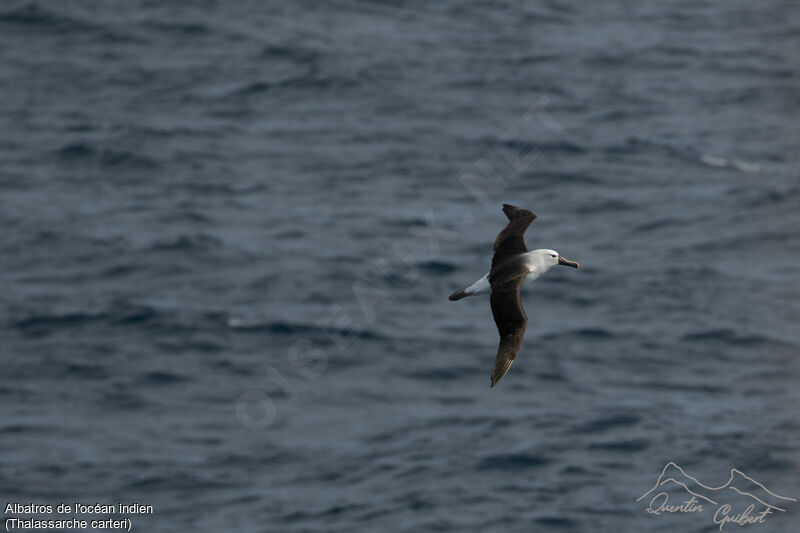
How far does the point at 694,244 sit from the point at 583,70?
Result: 2249cm

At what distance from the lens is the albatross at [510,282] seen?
16078 millimetres

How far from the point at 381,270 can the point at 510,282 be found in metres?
35.4

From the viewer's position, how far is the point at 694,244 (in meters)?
52.4

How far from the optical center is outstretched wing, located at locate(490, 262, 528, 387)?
625 inches

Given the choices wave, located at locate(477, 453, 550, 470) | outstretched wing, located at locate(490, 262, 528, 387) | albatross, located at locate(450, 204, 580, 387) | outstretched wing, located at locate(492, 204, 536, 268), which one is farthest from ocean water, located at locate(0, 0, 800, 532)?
outstretched wing, located at locate(490, 262, 528, 387)

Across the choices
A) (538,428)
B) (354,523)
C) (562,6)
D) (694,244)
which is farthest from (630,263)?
(562,6)

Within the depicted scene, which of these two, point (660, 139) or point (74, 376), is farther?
point (660, 139)

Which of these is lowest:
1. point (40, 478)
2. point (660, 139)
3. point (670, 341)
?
point (40, 478)

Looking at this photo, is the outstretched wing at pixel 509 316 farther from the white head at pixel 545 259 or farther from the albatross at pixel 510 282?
the white head at pixel 545 259

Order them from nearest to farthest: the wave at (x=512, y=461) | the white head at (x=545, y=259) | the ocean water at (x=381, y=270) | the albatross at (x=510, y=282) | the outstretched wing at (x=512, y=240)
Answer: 1. the albatross at (x=510, y=282)
2. the white head at (x=545, y=259)
3. the outstretched wing at (x=512, y=240)
4. the wave at (x=512, y=461)
5. the ocean water at (x=381, y=270)

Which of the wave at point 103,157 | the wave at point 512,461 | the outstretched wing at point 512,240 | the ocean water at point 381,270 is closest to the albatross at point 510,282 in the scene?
the outstretched wing at point 512,240

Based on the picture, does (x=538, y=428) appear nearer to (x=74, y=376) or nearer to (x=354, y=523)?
(x=354, y=523)

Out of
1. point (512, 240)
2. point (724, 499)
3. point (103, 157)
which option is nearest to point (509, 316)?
point (512, 240)

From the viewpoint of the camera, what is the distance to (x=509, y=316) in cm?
1648
